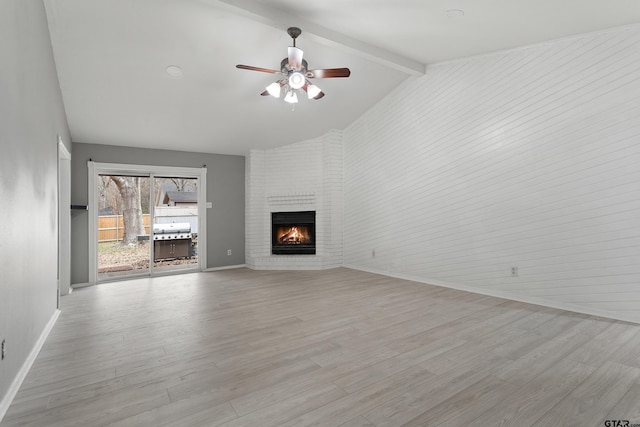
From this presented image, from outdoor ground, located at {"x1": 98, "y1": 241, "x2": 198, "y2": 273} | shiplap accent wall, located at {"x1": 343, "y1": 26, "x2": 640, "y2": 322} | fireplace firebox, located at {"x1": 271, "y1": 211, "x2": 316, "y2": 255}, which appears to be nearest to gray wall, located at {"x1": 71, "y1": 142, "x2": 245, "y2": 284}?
outdoor ground, located at {"x1": 98, "y1": 241, "x2": 198, "y2": 273}

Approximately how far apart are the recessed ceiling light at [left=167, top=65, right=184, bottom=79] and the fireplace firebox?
3528 mm

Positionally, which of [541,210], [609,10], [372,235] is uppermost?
[609,10]

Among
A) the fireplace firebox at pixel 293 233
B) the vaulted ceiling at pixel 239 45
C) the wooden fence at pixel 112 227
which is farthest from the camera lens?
the fireplace firebox at pixel 293 233

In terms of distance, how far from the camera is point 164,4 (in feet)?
10.1

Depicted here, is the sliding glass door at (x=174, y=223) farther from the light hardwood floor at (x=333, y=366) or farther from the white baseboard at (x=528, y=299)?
the white baseboard at (x=528, y=299)

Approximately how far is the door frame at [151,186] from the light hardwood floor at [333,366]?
1612 millimetres

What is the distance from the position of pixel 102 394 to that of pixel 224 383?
764mm

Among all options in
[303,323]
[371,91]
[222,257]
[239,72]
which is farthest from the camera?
[222,257]

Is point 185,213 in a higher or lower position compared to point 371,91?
lower

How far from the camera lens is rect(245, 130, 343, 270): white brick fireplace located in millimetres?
6789

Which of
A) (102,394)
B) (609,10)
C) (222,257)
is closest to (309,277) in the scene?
(222,257)

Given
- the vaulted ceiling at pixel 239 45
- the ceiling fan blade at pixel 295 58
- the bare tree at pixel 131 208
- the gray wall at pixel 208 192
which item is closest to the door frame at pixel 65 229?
the gray wall at pixel 208 192

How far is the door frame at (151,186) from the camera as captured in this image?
5.52 m

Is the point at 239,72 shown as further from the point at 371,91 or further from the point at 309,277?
the point at 309,277
